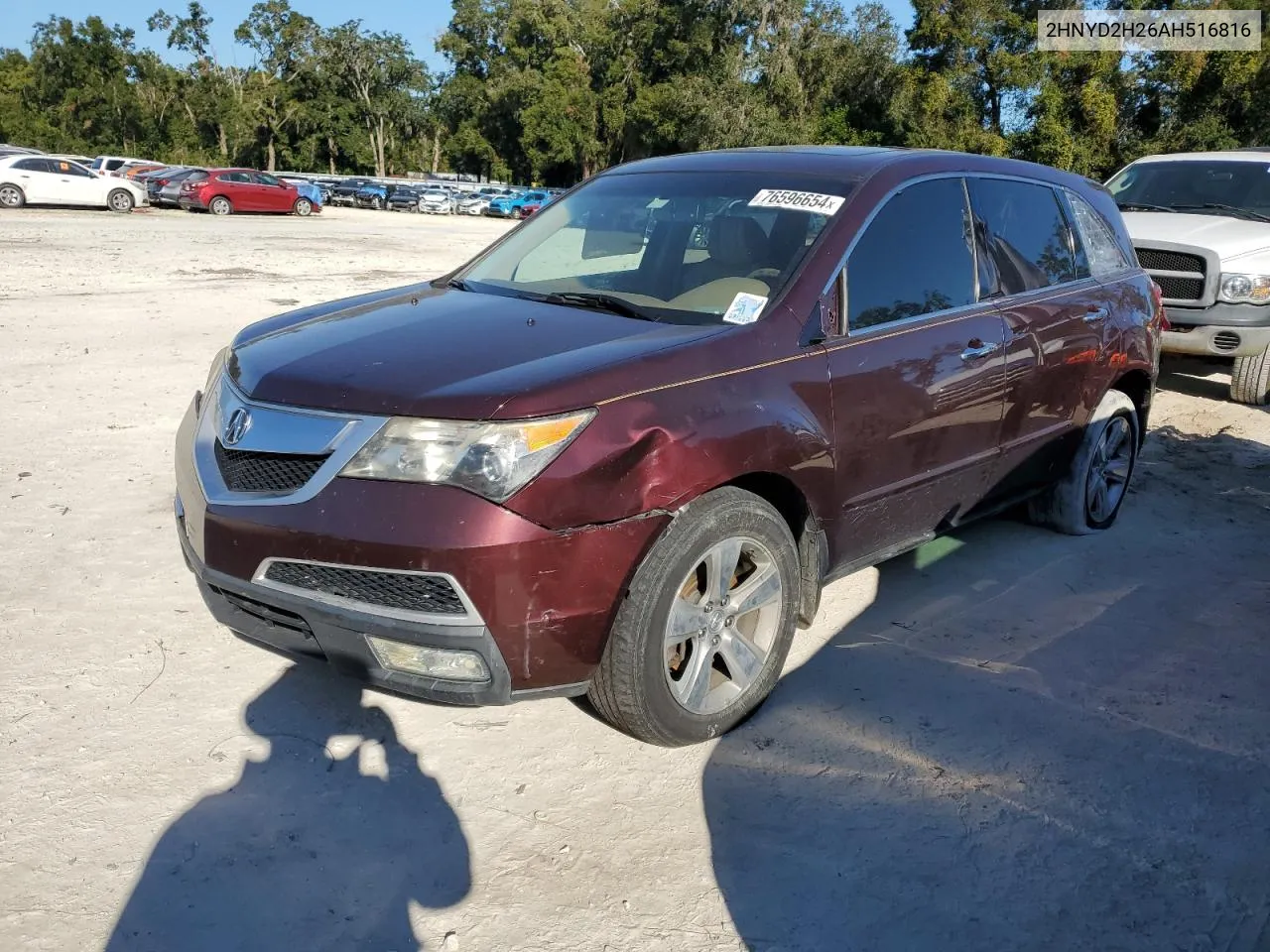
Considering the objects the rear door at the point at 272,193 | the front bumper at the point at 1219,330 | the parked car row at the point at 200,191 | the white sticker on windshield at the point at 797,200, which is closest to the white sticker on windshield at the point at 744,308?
the white sticker on windshield at the point at 797,200

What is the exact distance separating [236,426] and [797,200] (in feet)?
6.98

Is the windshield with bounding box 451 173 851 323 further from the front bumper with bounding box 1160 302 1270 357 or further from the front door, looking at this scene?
the front door

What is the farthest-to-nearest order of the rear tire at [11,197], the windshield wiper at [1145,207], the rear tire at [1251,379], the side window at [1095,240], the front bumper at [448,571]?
1. the rear tire at [11,197]
2. the windshield wiper at [1145,207]
3. the rear tire at [1251,379]
4. the side window at [1095,240]
5. the front bumper at [448,571]

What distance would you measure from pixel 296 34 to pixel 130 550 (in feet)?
250

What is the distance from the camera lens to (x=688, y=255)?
396 cm

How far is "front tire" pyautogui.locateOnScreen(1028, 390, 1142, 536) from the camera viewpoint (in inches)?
207

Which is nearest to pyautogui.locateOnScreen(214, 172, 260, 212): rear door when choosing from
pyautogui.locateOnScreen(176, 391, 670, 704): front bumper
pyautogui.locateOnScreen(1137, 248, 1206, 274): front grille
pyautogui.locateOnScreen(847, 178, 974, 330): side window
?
pyautogui.locateOnScreen(1137, 248, 1206, 274): front grille

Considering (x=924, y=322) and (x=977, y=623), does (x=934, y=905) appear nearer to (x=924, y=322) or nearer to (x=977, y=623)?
(x=977, y=623)

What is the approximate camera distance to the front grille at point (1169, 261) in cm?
855

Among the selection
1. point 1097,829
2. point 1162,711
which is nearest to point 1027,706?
point 1162,711

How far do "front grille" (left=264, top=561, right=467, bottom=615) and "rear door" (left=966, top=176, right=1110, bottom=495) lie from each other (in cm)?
269

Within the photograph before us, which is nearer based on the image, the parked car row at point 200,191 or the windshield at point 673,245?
the windshield at point 673,245

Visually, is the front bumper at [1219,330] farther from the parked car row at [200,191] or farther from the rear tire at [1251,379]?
the parked car row at [200,191]

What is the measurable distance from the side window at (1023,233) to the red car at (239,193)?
Result: 110 ft
